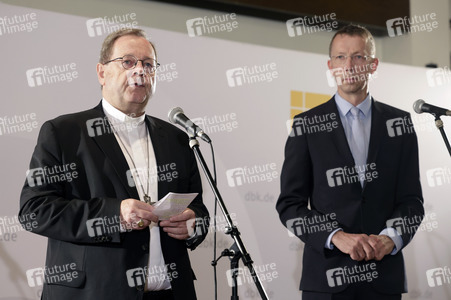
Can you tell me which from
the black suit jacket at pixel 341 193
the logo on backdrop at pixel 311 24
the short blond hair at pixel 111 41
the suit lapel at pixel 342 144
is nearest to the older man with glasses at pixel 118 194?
the short blond hair at pixel 111 41

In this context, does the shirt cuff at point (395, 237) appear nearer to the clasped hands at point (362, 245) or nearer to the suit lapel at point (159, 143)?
the clasped hands at point (362, 245)

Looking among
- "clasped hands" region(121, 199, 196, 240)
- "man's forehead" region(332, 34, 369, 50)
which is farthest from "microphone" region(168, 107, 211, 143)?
"man's forehead" region(332, 34, 369, 50)

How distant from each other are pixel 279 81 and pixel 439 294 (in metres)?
2.47

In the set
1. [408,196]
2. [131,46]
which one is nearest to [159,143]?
[131,46]

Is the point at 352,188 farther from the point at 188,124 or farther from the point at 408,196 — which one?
the point at 188,124

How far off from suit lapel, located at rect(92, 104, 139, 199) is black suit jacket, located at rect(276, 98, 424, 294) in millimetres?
922

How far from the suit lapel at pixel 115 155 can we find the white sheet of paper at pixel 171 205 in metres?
0.20

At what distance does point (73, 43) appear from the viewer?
4281mm

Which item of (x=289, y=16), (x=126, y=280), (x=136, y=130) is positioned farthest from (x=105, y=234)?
(x=289, y=16)

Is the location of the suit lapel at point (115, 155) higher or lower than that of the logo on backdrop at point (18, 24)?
lower

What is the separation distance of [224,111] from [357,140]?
165cm

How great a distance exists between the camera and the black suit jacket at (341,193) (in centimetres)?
314

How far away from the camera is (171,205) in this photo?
8.50ft

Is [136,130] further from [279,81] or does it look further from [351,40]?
[279,81]
